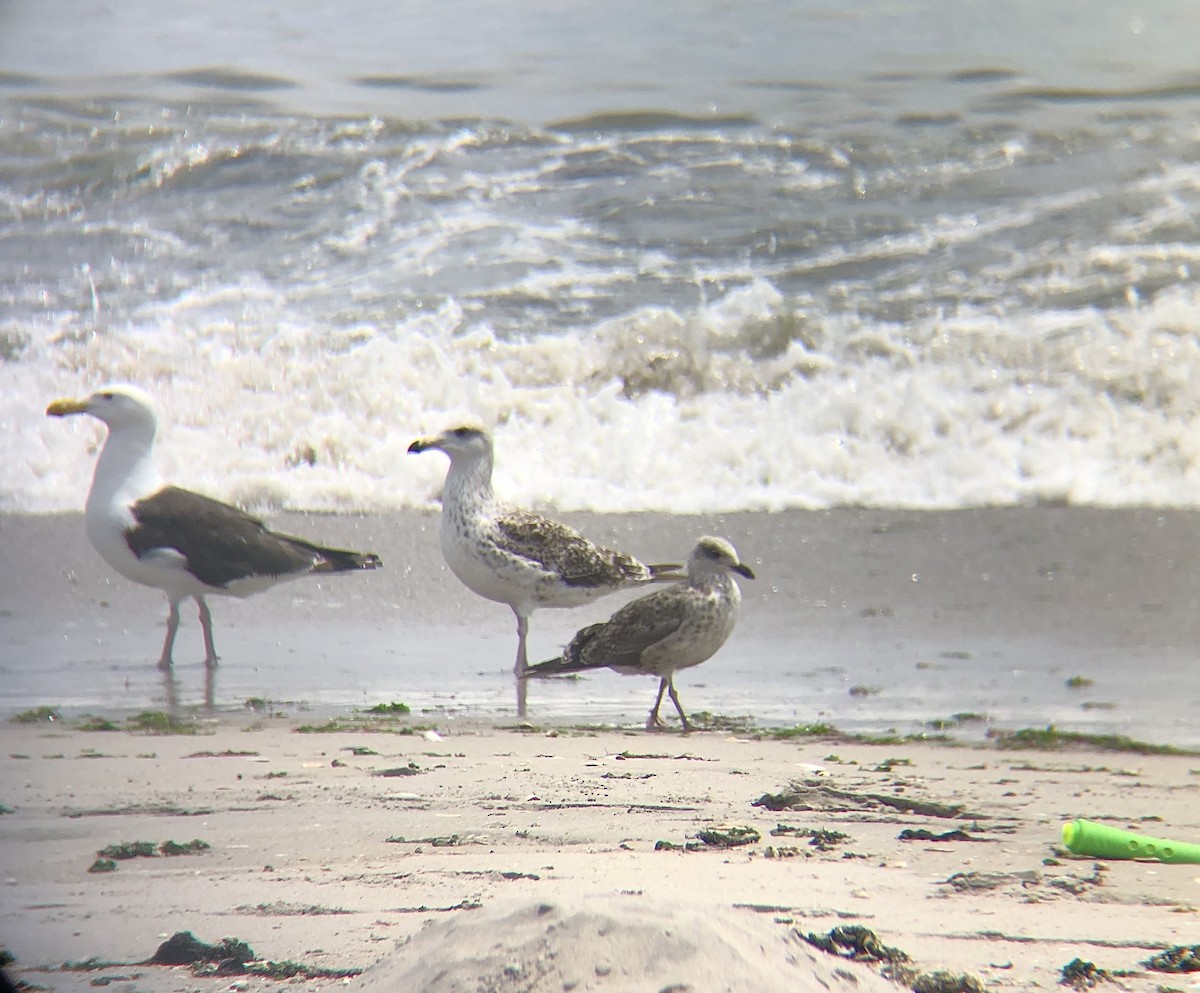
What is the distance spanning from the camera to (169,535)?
529 cm

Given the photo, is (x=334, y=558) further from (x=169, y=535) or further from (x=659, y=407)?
(x=659, y=407)

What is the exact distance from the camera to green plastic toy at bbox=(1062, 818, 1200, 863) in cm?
272

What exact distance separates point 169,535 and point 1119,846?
365cm

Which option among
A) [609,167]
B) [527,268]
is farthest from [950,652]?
[609,167]

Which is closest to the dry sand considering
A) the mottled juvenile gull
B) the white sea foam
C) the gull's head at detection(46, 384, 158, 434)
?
the mottled juvenile gull

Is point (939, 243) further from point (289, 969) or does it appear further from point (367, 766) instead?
point (289, 969)

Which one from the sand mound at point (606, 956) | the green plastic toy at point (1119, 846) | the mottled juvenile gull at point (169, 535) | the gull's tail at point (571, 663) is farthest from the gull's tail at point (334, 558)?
the sand mound at point (606, 956)

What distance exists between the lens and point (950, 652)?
5012mm

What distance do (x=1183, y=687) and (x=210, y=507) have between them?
3.50 m

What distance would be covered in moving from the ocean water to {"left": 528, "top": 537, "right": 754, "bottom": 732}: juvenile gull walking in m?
2.35

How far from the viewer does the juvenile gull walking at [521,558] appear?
17.3ft

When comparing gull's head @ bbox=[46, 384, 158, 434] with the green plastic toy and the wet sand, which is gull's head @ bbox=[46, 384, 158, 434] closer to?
the wet sand

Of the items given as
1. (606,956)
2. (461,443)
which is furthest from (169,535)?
(606,956)

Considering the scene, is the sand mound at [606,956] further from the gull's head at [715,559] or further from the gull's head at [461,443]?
the gull's head at [461,443]
